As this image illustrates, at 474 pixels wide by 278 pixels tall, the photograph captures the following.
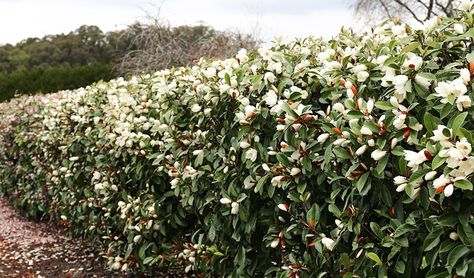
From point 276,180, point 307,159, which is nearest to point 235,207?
point 276,180

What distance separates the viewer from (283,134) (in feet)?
7.24

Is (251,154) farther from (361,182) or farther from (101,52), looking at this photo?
(101,52)

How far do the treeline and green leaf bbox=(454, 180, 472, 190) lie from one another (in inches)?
257

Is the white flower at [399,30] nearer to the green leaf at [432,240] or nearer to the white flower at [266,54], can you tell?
the white flower at [266,54]

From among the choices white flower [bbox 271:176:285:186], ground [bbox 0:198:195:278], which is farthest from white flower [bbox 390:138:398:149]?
ground [bbox 0:198:195:278]

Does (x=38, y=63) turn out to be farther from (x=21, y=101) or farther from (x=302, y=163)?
(x=302, y=163)

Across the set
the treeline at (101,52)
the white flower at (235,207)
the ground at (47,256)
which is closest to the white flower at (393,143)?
the white flower at (235,207)

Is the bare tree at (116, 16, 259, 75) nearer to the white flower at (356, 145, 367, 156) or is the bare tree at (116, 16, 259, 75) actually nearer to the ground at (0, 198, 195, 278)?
the ground at (0, 198, 195, 278)

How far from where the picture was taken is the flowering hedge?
5.26 feet

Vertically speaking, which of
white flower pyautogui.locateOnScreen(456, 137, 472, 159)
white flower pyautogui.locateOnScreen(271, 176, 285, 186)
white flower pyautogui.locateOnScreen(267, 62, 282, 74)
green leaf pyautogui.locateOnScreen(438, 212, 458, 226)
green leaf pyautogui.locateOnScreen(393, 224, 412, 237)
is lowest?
green leaf pyautogui.locateOnScreen(393, 224, 412, 237)

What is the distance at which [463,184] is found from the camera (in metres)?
1.44

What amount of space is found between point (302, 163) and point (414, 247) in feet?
1.72

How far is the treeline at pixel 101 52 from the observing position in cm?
1052

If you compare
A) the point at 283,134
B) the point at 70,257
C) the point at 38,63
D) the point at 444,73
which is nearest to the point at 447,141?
the point at 444,73
